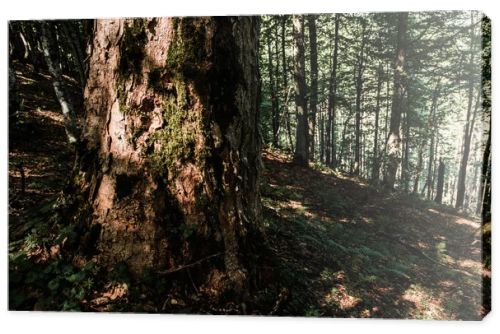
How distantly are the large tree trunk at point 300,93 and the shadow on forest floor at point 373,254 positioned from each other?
38 cm

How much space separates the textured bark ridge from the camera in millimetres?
2658

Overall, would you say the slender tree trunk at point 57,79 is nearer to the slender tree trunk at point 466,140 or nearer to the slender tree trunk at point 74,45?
the slender tree trunk at point 74,45

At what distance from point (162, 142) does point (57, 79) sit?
7.34 ft

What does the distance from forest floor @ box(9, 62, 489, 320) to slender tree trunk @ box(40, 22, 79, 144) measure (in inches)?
5.1

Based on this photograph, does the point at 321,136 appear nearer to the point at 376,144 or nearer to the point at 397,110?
the point at 376,144

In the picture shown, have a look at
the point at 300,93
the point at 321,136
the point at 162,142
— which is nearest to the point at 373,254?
the point at 321,136

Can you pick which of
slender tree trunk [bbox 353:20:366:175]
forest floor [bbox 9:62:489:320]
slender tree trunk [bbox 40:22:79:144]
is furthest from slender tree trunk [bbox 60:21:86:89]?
slender tree trunk [bbox 353:20:366:175]

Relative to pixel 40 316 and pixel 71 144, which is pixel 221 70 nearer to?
pixel 71 144

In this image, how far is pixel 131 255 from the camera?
9.02ft

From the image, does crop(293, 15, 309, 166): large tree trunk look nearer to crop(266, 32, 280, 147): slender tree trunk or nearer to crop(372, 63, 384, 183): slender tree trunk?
crop(266, 32, 280, 147): slender tree trunk

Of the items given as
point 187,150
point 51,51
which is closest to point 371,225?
point 187,150

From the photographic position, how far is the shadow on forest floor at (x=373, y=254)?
299 centimetres

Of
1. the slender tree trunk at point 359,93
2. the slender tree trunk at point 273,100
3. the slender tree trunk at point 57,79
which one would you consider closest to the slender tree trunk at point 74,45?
the slender tree trunk at point 57,79

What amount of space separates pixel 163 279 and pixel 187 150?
104cm
